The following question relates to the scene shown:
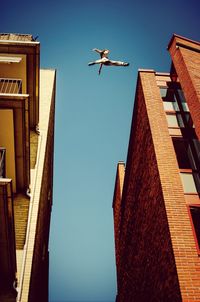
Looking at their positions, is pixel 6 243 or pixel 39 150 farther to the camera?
pixel 39 150

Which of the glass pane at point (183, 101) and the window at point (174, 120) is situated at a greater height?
the glass pane at point (183, 101)

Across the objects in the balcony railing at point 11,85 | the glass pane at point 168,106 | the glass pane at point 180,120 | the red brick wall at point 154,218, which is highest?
the balcony railing at point 11,85

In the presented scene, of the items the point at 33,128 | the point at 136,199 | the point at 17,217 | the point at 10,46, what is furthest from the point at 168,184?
the point at 10,46

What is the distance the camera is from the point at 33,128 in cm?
1159

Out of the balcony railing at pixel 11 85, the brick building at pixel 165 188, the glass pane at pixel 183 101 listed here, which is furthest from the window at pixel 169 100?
the balcony railing at pixel 11 85

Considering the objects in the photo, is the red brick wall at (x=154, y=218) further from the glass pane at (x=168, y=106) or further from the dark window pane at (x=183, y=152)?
the dark window pane at (x=183, y=152)

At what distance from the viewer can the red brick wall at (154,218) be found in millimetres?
5887

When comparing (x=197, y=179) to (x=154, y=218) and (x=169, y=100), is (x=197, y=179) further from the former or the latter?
(x=169, y=100)

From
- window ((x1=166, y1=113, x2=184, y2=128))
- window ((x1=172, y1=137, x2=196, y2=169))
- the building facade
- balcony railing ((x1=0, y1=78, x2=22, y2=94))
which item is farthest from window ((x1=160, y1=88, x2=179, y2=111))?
balcony railing ((x1=0, y1=78, x2=22, y2=94))

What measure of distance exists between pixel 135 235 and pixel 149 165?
3.64m

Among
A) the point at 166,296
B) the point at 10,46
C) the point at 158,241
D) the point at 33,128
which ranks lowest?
the point at 166,296

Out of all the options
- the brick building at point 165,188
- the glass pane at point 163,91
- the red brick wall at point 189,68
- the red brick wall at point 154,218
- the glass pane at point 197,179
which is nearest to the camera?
the red brick wall at point 154,218

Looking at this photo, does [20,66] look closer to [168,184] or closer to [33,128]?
[33,128]

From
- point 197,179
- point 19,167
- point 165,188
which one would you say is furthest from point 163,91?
point 19,167
